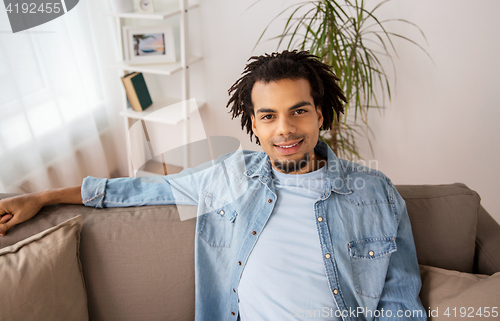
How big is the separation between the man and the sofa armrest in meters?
0.25

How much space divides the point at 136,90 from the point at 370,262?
1.72 meters

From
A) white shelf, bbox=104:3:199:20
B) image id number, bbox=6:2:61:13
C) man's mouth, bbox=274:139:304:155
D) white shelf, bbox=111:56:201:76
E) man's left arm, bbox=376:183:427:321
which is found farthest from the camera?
white shelf, bbox=111:56:201:76

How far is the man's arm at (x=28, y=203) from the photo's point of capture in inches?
41.4

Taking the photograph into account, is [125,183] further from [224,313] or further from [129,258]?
[224,313]

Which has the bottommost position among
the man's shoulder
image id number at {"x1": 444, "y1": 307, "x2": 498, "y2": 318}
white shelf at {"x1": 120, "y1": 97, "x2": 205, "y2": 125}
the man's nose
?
white shelf at {"x1": 120, "y1": 97, "x2": 205, "y2": 125}

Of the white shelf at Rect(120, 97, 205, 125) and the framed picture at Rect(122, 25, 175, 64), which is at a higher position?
the framed picture at Rect(122, 25, 175, 64)

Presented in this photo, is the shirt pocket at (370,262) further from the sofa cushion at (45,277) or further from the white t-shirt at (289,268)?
the sofa cushion at (45,277)

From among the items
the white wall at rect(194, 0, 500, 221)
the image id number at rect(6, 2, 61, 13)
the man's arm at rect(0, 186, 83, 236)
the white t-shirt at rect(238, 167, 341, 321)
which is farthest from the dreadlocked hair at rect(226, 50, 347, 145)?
the image id number at rect(6, 2, 61, 13)

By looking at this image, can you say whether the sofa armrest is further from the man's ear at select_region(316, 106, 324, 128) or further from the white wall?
the white wall

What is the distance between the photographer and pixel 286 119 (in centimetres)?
107

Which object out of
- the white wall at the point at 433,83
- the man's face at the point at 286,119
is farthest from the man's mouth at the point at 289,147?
the white wall at the point at 433,83

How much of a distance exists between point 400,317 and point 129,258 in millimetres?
822

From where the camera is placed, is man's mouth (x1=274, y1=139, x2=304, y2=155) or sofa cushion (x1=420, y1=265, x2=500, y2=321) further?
man's mouth (x1=274, y1=139, x2=304, y2=155)

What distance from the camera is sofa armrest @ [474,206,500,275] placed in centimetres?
108
